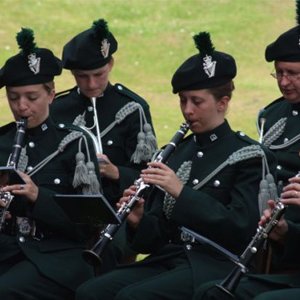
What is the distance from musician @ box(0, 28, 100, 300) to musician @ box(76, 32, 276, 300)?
0.37 metres

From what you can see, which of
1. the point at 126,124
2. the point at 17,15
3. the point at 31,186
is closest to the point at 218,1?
the point at 17,15

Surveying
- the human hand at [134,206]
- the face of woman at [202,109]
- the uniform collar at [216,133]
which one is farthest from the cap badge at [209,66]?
the human hand at [134,206]

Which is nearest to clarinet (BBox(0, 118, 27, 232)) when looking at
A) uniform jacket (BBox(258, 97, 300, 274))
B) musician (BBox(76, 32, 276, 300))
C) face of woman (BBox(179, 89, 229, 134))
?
musician (BBox(76, 32, 276, 300))

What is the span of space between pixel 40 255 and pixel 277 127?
5.96 ft

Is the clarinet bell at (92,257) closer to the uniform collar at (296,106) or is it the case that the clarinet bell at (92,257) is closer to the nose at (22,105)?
the nose at (22,105)

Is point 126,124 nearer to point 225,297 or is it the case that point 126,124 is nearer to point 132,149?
point 132,149

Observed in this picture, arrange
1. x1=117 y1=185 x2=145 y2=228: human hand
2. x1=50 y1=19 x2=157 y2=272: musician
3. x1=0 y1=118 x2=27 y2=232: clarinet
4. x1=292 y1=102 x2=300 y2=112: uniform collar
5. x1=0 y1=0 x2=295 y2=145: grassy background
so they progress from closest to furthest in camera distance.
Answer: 1. x1=117 y1=185 x2=145 y2=228: human hand
2. x1=0 y1=118 x2=27 y2=232: clarinet
3. x1=292 y1=102 x2=300 y2=112: uniform collar
4. x1=50 y1=19 x2=157 y2=272: musician
5. x1=0 y1=0 x2=295 y2=145: grassy background

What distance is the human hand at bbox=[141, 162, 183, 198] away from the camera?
780 centimetres

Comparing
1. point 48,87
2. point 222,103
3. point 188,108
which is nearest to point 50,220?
point 48,87

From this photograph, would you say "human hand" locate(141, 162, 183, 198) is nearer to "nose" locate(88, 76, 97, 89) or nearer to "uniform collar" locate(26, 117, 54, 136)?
"uniform collar" locate(26, 117, 54, 136)

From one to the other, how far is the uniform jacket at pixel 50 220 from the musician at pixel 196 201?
14.2 inches

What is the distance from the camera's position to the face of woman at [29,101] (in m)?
8.55

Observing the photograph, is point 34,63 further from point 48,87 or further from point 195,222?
point 195,222

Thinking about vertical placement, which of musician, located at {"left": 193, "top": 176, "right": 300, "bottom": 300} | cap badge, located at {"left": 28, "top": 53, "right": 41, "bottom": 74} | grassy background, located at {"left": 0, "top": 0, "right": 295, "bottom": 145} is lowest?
grassy background, located at {"left": 0, "top": 0, "right": 295, "bottom": 145}
